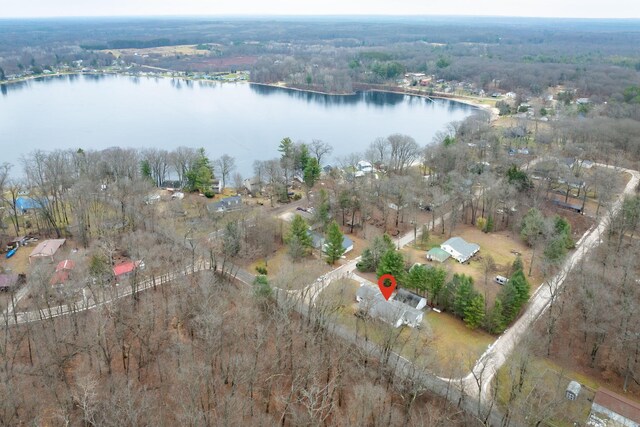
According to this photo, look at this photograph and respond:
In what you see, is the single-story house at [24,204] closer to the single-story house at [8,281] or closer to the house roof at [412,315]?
the single-story house at [8,281]

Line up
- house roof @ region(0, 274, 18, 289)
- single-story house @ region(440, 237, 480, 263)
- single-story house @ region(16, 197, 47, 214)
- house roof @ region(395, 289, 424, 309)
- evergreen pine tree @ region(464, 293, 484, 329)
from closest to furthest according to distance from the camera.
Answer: evergreen pine tree @ region(464, 293, 484, 329), house roof @ region(395, 289, 424, 309), house roof @ region(0, 274, 18, 289), single-story house @ region(440, 237, 480, 263), single-story house @ region(16, 197, 47, 214)

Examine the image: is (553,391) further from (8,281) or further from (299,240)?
(8,281)

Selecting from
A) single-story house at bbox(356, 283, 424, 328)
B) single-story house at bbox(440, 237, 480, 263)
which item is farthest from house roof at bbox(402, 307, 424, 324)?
single-story house at bbox(440, 237, 480, 263)

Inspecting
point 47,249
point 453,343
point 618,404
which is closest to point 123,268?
point 47,249

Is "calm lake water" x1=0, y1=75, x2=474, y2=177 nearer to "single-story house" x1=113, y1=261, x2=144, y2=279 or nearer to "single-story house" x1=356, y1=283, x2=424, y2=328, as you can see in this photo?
"single-story house" x1=113, y1=261, x2=144, y2=279

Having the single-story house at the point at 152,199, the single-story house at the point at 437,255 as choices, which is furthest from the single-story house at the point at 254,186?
the single-story house at the point at 437,255
